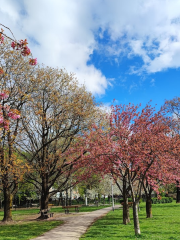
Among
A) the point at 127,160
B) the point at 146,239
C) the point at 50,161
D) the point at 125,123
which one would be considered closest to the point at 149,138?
the point at 127,160

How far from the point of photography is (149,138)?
1195 centimetres

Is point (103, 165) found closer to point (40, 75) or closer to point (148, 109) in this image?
point (148, 109)

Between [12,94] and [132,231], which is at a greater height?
[12,94]

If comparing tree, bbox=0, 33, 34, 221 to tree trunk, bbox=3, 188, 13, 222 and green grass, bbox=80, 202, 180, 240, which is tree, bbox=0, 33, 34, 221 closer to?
tree trunk, bbox=3, 188, 13, 222

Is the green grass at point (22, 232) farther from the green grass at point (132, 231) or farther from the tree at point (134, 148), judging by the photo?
the tree at point (134, 148)

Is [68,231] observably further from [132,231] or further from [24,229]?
[132,231]

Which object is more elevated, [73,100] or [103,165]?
[73,100]

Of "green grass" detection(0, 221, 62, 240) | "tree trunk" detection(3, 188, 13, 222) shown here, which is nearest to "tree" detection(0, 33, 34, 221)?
"tree trunk" detection(3, 188, 13, 222)

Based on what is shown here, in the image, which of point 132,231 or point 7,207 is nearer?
point 132,231

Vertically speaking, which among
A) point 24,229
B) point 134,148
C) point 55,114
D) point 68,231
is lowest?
point 24,229

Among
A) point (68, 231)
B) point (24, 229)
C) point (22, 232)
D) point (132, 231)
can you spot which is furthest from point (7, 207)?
point (132, 231)

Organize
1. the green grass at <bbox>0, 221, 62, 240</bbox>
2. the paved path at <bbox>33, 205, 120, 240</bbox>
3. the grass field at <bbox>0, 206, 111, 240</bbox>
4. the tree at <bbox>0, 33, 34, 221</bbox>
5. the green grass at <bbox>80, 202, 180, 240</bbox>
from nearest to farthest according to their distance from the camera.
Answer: the green grass at <bbox>80, 202, 180, 240</bbox> → the paved path at <bbox>33, 205, 120, 240</bbox> → the green grass at <bbox>0, 221, 62, 240</bbox> → the grass field at <bbox>0, 206, 111, 240</bbox> → the tree at <bbox>0, 33, 34, 221</bbox>

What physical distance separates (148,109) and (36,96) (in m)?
10.1

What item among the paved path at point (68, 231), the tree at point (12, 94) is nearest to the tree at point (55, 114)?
the tree at point (12, 94)
